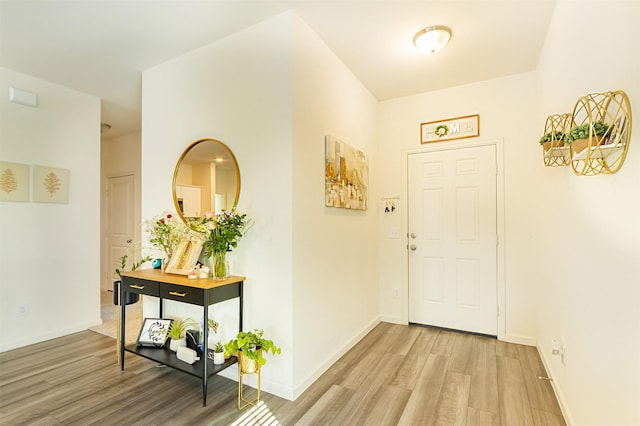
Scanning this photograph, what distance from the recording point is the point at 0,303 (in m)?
2.93

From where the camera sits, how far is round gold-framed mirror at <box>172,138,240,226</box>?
2.43 meters

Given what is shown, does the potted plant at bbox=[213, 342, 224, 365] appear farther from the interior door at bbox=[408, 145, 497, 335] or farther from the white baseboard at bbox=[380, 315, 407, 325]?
the interior door at bbox=[408, 145, 497, 335]

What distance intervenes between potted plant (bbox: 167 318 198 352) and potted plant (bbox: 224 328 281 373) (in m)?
0.61

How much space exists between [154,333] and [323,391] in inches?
57.4

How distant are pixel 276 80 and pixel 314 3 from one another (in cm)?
56

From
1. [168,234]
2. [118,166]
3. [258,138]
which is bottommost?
[168,234]

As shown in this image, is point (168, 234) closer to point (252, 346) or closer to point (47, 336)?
point (252, 346)

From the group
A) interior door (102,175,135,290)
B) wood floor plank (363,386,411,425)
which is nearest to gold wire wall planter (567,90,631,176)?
wood floor plank (363,386,411,425)

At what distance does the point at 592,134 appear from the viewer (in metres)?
1.18

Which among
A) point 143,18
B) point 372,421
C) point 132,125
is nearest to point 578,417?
point 372,421

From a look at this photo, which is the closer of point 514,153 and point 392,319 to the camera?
point 514,153

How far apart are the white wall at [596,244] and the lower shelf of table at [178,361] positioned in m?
2.08

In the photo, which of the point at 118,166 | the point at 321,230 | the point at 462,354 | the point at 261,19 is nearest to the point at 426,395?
the point at 462,354

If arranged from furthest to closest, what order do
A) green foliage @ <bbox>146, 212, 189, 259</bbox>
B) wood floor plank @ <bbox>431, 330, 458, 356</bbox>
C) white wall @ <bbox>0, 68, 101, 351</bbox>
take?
1. white wall @ <bbox>0, 68, 101, 351</bbox>
2. wood floor plank @ <bbox>431, 330, 458, 356</bbox>
3. green foliage @ <bbox>146, 212, 189, 259</bbox>
